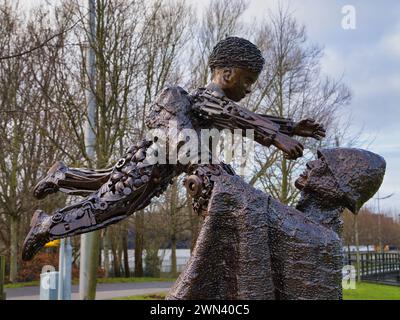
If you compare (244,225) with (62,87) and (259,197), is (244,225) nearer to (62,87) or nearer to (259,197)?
(259,197)

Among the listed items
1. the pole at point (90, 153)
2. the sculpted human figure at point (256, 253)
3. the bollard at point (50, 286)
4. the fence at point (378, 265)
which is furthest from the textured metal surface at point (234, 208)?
the fence at point (378, 265)

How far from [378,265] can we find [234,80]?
1862cm

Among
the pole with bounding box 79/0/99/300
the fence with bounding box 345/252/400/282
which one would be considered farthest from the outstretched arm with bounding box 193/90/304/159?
the fence with bounding box 345/252/400/282

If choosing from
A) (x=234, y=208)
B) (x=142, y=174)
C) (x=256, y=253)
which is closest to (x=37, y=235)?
(x=142, y=174)

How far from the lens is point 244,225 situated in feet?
8.26

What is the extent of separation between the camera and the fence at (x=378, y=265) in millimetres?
19266

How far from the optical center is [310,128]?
9.66ft

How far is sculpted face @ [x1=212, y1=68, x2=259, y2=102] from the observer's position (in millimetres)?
2990

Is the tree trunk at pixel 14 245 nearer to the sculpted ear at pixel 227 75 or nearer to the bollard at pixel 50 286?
the bollard at pixel 50 286

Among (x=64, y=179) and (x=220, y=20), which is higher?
(x=220, y=20)

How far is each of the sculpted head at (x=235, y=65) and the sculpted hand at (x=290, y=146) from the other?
1.44 feet

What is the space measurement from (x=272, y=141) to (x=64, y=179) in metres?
1.25

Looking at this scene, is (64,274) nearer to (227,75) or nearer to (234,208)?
(227,75)
